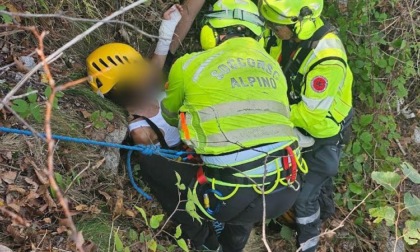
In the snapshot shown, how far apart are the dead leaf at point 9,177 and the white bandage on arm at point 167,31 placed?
66.1 inches

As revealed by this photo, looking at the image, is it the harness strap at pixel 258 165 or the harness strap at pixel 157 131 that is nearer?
the harness strap at pixel 258 165

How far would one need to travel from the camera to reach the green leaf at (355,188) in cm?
537

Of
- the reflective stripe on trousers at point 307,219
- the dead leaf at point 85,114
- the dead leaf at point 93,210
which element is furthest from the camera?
the reflective stripe on trousers at point 307,219

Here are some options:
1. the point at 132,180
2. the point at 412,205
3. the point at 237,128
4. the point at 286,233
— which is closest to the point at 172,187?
the point at 132,180

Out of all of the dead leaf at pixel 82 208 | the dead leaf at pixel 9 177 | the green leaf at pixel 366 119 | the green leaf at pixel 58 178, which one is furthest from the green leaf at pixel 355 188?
the dead leaf at pixel 9 177

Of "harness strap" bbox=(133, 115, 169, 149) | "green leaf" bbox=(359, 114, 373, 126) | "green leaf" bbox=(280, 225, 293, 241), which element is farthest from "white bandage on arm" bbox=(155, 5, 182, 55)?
"green leaf" bbox=(359, 114, 373, 126)

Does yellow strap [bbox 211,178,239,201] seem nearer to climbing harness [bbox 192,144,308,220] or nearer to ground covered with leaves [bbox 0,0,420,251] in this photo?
climbing harness [bbox 192,144,308,220]

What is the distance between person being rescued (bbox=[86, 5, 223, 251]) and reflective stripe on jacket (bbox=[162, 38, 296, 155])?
0.60 meters

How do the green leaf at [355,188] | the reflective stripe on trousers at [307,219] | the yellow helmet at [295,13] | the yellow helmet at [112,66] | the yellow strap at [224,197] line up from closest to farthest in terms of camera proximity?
the yellow strap at [224,197] → the yellow helmet at [295,13] → the yellow helmet at [112,66] → the reflective stripe on trousers at [307,219] → the green leaf at [355,188]

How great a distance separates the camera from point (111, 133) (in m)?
4.27

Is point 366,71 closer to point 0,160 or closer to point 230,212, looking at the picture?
point 230,212

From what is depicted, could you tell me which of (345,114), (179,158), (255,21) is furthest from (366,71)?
(179,158)

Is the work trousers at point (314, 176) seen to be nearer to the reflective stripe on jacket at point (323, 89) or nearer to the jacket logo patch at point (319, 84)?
the reflective stripe on jacket at point (323, 89)

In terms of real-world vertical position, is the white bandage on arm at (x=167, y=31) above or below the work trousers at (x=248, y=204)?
above
